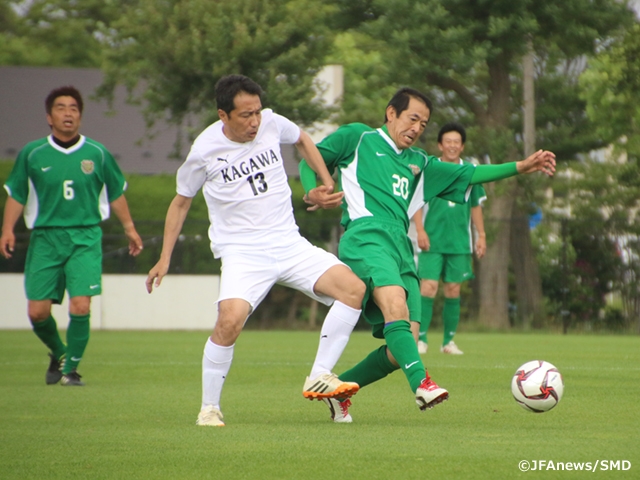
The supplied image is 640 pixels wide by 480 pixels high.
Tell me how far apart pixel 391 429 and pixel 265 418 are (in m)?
0.99

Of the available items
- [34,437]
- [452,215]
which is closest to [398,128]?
[34,437]

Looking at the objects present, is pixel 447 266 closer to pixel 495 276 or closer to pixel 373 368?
pixel 373 368

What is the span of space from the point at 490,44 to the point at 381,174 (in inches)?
581

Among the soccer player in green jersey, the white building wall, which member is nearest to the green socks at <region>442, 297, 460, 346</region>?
the soccer player in green jersey

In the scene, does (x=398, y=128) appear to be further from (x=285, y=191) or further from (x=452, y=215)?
(x=452, y=215)

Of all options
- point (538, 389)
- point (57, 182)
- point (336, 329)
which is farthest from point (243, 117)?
point (57, 182)

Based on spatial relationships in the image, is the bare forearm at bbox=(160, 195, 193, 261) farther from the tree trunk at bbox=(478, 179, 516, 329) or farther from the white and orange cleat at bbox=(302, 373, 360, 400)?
the tree trunk at bbox=(478, 179, 516, 329)

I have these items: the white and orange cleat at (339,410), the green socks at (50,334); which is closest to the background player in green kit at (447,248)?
the green socks at (50,334)

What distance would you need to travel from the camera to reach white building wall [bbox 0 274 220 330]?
2047cm

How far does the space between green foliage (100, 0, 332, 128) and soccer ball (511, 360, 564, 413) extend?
17.1 metres

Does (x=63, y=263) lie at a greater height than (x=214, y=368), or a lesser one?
greater

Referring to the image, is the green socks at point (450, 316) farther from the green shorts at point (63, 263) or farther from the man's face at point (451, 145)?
the green shorts at point (63, 263)

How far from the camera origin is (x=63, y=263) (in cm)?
886

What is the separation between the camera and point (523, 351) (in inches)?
519
